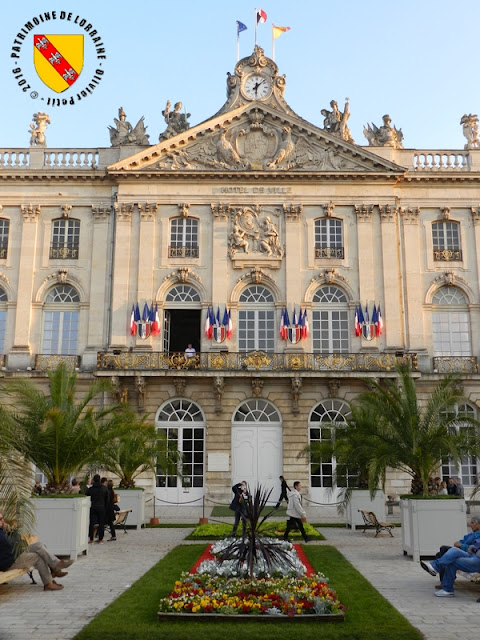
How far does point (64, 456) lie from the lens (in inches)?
634

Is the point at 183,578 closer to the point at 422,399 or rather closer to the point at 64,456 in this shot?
the point at 64,456

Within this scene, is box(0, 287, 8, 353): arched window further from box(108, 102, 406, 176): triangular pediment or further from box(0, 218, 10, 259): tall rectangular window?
box(108, 102, 406, 176): triangular pediment

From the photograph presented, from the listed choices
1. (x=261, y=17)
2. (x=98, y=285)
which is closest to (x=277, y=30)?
(x=261, y=17)

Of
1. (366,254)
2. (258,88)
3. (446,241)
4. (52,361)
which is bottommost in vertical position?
(52,361)

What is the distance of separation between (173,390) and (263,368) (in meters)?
3.70

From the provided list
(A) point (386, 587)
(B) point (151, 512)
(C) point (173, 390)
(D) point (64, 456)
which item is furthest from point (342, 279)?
(A) point (386, 587)

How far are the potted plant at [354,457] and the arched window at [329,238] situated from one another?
10804 millimetres

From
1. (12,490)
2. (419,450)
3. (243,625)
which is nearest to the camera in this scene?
(243,625)

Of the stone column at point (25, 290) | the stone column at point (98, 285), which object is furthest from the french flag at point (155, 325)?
the stone column at point (25, 290)

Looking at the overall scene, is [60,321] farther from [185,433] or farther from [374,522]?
[374,522]

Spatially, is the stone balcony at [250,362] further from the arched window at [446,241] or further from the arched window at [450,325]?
the arched window at [446,241]

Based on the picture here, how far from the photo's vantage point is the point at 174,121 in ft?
106

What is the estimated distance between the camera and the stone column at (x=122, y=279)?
3011 centimetres

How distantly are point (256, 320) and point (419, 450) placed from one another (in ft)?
50.4
